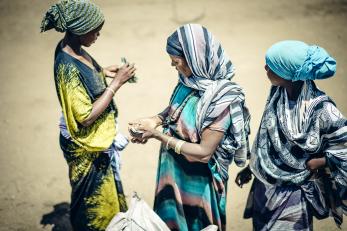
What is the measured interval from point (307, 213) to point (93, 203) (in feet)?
5.58

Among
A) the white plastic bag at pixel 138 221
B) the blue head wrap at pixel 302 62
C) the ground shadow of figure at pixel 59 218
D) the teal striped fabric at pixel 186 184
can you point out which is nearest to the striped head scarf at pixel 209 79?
the teal striped fabric at pixel 186 184

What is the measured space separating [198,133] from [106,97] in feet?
2.50

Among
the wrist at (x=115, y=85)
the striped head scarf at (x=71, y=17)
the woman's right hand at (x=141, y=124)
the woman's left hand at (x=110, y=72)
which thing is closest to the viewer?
the striped head scarf at (x=71, y=17)

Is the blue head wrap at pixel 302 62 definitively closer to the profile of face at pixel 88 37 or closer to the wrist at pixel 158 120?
the wrist at pixel 158 120

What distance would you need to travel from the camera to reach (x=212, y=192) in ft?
9.33

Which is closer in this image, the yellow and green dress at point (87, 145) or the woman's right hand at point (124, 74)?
the yellow and green dress at point (87, 145)

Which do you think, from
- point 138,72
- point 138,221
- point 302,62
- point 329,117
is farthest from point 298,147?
point 138,72

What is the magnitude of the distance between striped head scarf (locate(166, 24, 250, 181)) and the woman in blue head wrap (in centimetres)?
25

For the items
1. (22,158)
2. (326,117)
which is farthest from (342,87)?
(22,158)

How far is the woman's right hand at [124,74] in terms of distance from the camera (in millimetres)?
2955

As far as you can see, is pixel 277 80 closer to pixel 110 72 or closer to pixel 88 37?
pixel 88 37

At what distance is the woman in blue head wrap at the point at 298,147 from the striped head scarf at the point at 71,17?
51.0 inches

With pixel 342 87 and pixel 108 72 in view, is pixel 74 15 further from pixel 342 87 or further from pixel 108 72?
pixel 342 87

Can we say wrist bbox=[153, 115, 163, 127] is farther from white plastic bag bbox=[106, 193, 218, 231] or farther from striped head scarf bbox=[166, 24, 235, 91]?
white plastic bag bbox=[106, 193, 218, 231]
